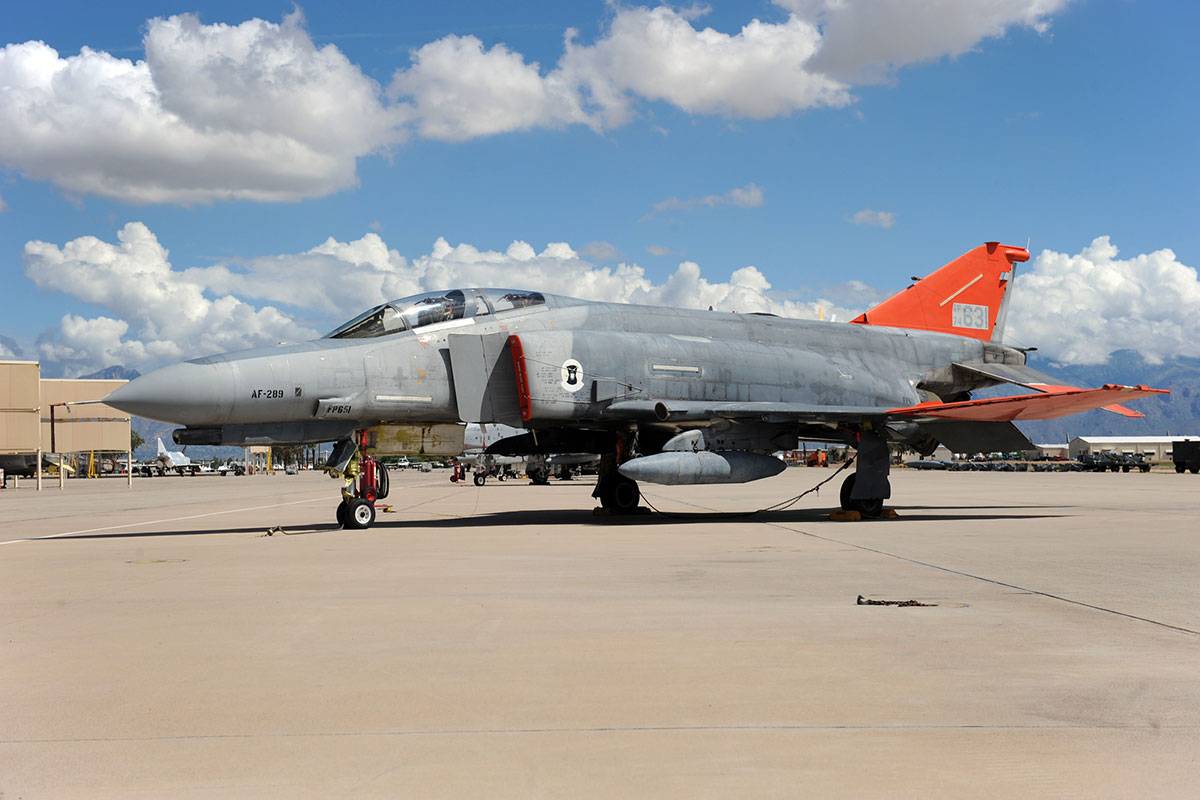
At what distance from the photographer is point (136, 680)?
4547 millimetres

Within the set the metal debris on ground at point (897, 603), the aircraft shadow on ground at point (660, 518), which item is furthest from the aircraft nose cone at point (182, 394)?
the metal debris on ground at point (897, 603)

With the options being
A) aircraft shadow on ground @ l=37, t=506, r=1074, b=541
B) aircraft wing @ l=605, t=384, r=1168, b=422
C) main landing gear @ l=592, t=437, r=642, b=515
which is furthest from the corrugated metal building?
main landing gear @ l=592, t=437, r=642, b=515

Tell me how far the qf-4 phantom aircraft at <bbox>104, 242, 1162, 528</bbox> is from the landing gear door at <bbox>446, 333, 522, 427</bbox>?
0.8 inches

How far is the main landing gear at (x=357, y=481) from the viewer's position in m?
13.8

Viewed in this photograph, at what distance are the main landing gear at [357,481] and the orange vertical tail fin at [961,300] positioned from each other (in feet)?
A: 33.7

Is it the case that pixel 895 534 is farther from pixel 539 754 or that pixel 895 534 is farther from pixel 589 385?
pixel 539 754

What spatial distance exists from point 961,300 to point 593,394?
9.57 metres

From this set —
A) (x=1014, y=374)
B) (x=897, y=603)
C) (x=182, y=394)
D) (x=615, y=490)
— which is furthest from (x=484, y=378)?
(x=1014, y=374)

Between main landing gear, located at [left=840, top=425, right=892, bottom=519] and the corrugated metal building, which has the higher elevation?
main landing gear, located at [left=840, top=425, right=892, bottom=519]

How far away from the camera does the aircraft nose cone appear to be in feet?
38.3

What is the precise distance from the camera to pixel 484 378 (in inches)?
554

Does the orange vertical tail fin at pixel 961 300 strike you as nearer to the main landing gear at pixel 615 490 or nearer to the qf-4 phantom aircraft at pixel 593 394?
the qf-4 phantom aircraft at pixel 593 394

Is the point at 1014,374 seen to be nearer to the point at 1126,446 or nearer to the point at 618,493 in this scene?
the point at 618,493

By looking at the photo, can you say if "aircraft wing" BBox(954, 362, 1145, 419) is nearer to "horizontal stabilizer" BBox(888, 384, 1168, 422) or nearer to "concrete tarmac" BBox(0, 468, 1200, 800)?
"horizontal stabilizer" BBox(888, 384, 1168, 422)
